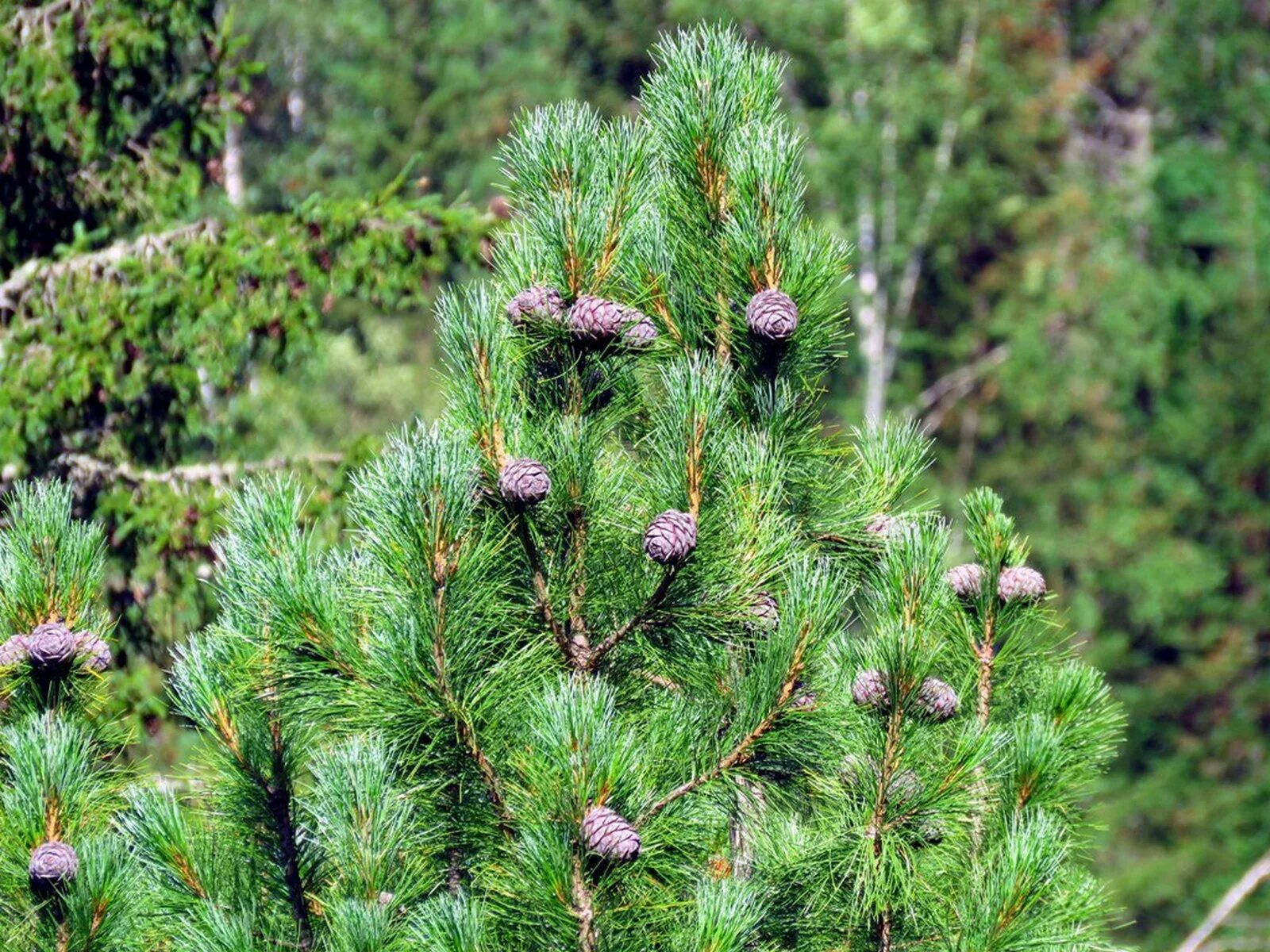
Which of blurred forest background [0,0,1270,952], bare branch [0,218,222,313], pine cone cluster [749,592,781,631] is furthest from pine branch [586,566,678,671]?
blurred forest background [0,0,1270,952]

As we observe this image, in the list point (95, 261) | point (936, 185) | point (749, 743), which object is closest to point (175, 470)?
point (95, 261)

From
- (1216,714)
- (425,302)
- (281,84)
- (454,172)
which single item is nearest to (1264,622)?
(1216,714)

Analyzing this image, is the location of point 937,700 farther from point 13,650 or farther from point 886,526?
point 13,650

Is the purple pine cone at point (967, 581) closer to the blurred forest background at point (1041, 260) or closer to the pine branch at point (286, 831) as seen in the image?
the pine branch at point (286, 831)

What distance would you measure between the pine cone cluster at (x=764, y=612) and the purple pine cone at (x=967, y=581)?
456 mm

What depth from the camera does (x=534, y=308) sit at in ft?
9.68

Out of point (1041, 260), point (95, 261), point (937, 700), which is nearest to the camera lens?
point (937, 700)

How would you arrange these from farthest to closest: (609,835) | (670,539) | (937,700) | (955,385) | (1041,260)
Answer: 1. (1041,260)
2. (955,385)
3. (937,700)
4. (670,539)
5. (609,835)

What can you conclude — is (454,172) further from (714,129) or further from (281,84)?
(714,129)

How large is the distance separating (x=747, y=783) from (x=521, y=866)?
0.44 meters

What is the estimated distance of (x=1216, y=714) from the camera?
2477cm

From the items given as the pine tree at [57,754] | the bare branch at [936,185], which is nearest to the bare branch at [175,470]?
the pine tree at [57,754]

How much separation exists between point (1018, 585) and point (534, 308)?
1.08 m

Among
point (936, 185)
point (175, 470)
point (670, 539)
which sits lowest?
point (936, 185)
